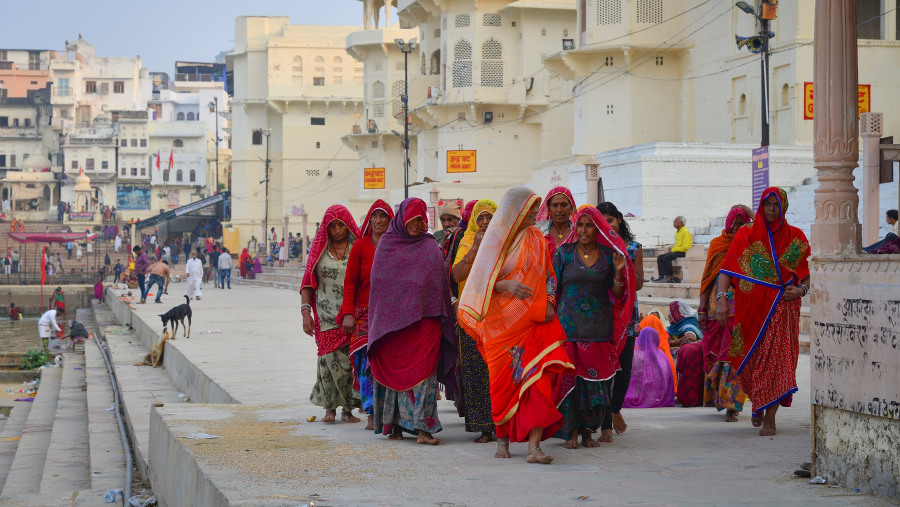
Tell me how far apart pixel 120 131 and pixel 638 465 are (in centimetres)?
7546

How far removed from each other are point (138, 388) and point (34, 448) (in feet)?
6.53

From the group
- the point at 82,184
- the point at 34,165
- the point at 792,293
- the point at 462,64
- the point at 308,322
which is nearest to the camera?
the point at 792,293

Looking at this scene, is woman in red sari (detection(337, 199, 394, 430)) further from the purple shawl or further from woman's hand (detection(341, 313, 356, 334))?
the purple shawl

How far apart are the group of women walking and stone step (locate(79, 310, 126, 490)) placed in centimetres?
222

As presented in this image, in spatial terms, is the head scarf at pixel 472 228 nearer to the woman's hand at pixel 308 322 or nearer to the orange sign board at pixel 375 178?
the woman's hand at pixel 308 322

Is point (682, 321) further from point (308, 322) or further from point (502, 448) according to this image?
point (502, 448)

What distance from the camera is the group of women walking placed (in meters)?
5.77

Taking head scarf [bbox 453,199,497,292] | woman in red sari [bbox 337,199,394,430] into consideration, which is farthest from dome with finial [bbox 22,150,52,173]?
head scarf [bbox 453,199,497,292]

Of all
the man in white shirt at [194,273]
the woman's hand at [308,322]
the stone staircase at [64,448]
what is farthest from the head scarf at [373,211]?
the man in white shirt at [194,273]

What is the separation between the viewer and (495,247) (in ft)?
19.1

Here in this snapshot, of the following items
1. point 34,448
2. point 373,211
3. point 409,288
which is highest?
point 373,211

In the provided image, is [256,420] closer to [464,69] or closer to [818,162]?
[818,162]

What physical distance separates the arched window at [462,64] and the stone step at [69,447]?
24826 mm

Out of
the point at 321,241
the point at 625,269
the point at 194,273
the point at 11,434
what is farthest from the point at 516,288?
the point at 194,273
